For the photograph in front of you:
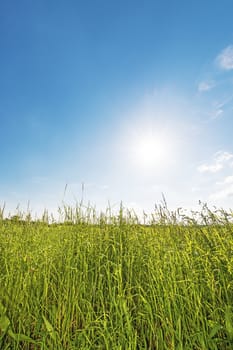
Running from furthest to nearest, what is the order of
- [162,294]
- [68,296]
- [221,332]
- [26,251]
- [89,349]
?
[26,251] → [68,296] → [162,294] → [221,332] → [89,349]

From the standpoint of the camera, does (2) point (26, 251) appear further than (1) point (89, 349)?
Yes

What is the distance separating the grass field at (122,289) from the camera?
2.33 m

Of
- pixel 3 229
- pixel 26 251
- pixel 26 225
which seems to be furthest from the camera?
pixel 3 229

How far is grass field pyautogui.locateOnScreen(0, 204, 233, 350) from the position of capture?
2.33 meters

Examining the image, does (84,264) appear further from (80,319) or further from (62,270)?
(80,319)

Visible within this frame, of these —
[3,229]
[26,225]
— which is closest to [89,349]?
[26,225]

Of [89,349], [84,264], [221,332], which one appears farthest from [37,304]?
[221,332]

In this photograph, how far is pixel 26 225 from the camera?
4363 millimetres

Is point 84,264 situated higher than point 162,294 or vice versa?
point 84,264

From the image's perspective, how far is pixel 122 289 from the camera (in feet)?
9.74

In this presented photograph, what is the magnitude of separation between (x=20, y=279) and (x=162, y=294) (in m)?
1.52

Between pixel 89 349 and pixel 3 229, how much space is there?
3.72m

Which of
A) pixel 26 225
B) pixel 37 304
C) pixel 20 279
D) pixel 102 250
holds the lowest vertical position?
pixel 37 304

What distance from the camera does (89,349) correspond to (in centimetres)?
218
